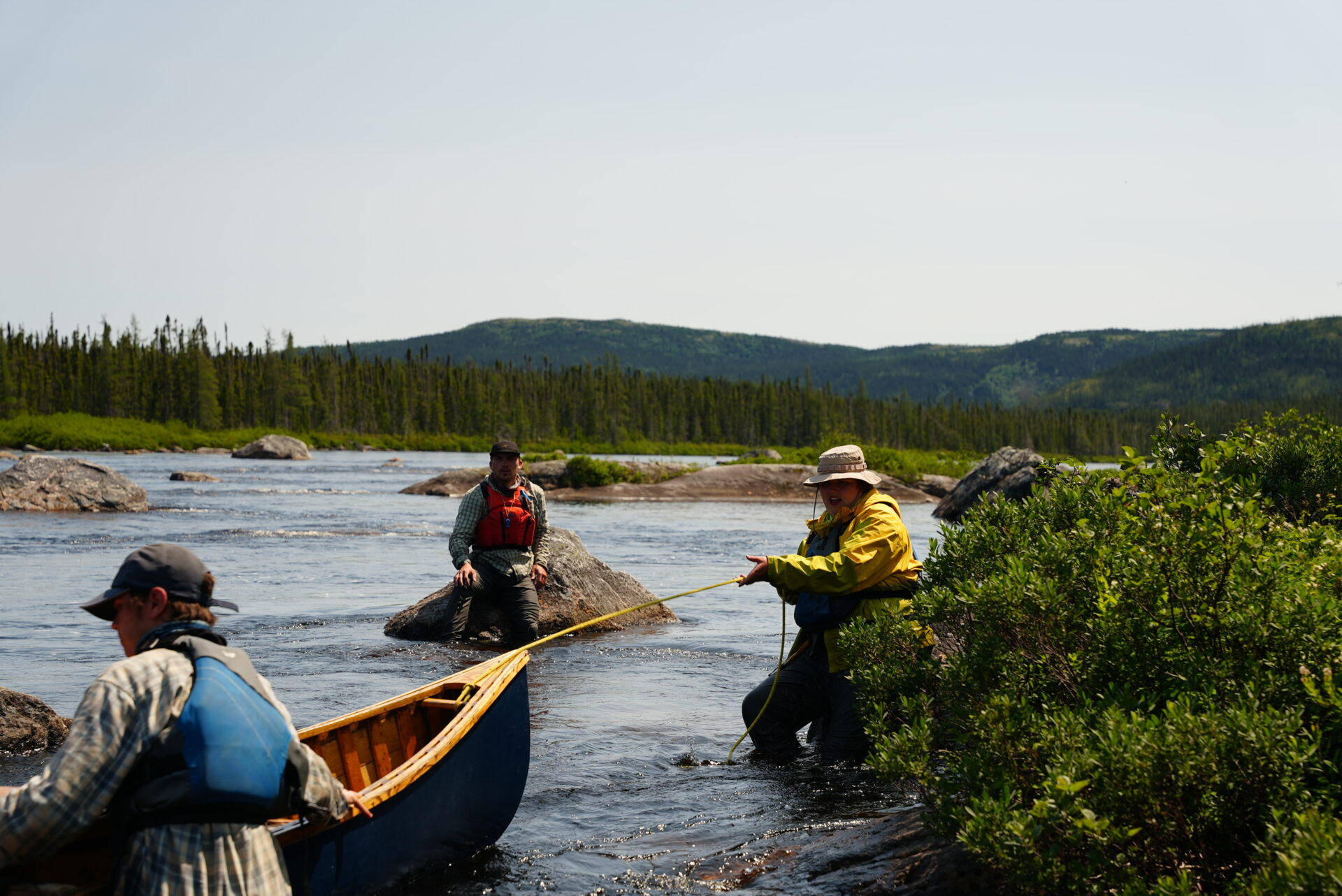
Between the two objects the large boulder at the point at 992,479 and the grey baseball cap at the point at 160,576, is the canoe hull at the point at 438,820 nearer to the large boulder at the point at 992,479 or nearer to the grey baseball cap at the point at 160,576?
the grey baseball cap at the point at 160,576

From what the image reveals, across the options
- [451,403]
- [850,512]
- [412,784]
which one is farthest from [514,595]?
[451,403]

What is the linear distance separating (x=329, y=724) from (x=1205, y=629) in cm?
423

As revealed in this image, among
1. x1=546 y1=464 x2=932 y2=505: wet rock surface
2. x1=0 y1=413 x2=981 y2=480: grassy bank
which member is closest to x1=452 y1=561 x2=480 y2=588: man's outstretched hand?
x1=546 y1=464 x2=932 y2=505: wet rock surface

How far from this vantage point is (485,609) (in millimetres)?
12906

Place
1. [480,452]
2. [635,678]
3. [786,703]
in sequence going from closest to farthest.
→ [786,703]
[635,678]
[480,452]

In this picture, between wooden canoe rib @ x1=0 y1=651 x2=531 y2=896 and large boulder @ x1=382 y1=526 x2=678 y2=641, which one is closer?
wooden canoe rib @ x1=0 y1=651 x2=531 y2=896

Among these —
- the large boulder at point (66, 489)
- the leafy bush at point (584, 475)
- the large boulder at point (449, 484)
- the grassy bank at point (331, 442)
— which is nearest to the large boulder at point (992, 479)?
the grassy bank at point (331, 442)

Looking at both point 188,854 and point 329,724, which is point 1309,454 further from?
point 188,854

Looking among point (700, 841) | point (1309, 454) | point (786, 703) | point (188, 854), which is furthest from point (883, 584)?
point (188, 854)

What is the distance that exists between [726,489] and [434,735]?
36.5 metres

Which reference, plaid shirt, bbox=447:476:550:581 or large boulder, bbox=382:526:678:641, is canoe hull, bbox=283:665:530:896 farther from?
large boulder, bbox=382:526:678:641

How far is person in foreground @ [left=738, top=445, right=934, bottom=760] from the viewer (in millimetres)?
7457

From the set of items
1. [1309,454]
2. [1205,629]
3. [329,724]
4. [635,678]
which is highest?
[1309,454]

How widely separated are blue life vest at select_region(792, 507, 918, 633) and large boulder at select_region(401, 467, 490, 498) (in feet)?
114
